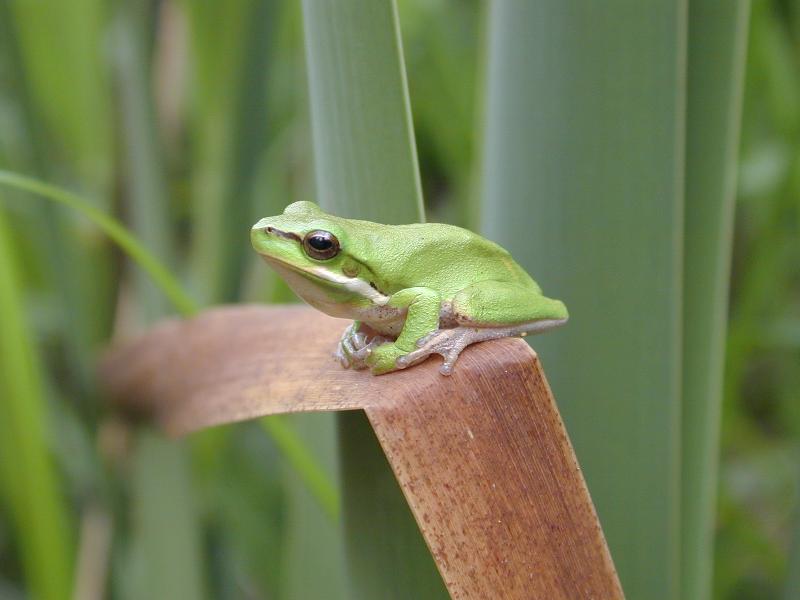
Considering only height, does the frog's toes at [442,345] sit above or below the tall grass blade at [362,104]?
below

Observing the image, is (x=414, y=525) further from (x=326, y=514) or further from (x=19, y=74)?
(x=19, y=74)

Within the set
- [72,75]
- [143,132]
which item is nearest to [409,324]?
[143,132]

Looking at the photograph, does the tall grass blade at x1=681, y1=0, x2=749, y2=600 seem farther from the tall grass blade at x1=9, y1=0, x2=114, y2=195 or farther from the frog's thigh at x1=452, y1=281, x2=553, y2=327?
the tall grass blade at x1=9, y1=0, x2=114, y2=195

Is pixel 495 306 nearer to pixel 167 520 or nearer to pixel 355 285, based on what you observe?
pixel 355 285

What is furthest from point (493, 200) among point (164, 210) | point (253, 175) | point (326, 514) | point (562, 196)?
point (164, 210)

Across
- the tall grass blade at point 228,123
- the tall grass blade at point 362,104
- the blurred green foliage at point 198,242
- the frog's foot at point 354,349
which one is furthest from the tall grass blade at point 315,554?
the tall grass blade at point 228,123

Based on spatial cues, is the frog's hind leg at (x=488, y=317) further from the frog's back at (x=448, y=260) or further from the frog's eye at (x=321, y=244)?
the frog's eye at (x=321, y=244)

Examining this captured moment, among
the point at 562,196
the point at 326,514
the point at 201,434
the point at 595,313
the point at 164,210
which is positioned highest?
the point at 562,196
